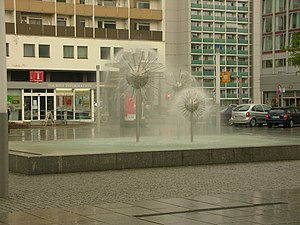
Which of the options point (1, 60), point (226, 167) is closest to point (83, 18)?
point (226, 167)

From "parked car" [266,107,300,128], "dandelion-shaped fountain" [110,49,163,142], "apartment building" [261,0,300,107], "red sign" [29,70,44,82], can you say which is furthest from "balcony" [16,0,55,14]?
"dandelion-shaped fountain" [110,49,163,142]

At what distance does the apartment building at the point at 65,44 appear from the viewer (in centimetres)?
5741

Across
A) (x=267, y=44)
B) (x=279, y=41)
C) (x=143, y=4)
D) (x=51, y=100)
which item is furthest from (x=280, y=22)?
(x=51, y=100)

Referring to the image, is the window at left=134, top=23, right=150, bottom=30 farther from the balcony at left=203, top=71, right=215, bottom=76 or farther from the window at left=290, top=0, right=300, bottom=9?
the balcony at left=203, top=71, right=215, bottom=76

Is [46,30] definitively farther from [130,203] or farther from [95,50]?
[130,203]

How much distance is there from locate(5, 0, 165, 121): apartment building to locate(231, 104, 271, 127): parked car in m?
12.0

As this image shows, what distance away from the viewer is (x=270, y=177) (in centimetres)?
1423

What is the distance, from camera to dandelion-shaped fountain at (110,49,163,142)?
790 inches

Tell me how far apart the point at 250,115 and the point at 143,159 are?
29.9m

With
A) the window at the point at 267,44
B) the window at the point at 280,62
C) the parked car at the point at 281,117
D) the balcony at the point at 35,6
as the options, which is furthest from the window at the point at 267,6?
the parked car at the point at 281,117

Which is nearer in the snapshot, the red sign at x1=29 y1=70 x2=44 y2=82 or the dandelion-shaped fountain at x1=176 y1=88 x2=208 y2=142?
the dandelion-shaped fountain at x1=176 y1=88 x2=208 y2=142

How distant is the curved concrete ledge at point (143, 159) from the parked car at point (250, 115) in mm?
26391

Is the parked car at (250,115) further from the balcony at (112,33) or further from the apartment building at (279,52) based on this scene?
the apartment building at (279,52)

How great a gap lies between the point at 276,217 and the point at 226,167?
7409mm
